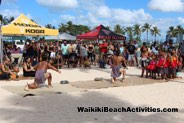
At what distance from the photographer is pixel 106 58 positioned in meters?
18.5

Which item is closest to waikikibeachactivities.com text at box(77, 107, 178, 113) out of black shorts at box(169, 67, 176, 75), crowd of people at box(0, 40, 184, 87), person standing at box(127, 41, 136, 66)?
crowd of people at box(0, 40, 184, 87)

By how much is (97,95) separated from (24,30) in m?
7.65

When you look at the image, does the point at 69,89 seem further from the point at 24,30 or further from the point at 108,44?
the point at 108,44

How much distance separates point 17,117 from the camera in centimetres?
684

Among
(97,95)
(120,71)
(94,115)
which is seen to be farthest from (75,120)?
(120,71)

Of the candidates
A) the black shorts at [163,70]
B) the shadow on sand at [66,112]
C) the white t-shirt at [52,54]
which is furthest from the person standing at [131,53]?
the shadow on sand at [66,112]

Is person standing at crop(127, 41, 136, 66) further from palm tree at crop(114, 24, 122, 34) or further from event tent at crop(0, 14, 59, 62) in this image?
palm tree at crop(114, 24, 122, 34)

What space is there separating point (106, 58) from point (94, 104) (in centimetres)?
1030

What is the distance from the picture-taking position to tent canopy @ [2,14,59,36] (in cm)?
1573

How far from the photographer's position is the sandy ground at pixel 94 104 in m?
6.80

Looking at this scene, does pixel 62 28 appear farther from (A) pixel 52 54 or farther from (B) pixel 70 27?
(A) pixel 52 54

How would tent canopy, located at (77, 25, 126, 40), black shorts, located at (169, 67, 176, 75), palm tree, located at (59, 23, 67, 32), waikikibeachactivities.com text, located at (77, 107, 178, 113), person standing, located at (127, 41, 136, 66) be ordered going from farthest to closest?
1. palm tree, located at (59, 23, 67, 32)
2. person standing, located at (127, 41, 136, 66)
3. tent canopy, located at (77, 25, 126, 40)
4. black shorts, located at (169, 67, 176, 75)
5. waikikibeachactivities.com text, located at (77, 107, 178, 113)

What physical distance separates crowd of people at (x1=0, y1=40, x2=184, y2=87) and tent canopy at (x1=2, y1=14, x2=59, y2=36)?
0.82 meters

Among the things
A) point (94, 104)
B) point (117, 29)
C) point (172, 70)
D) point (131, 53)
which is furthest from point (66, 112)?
point (117, 29)
